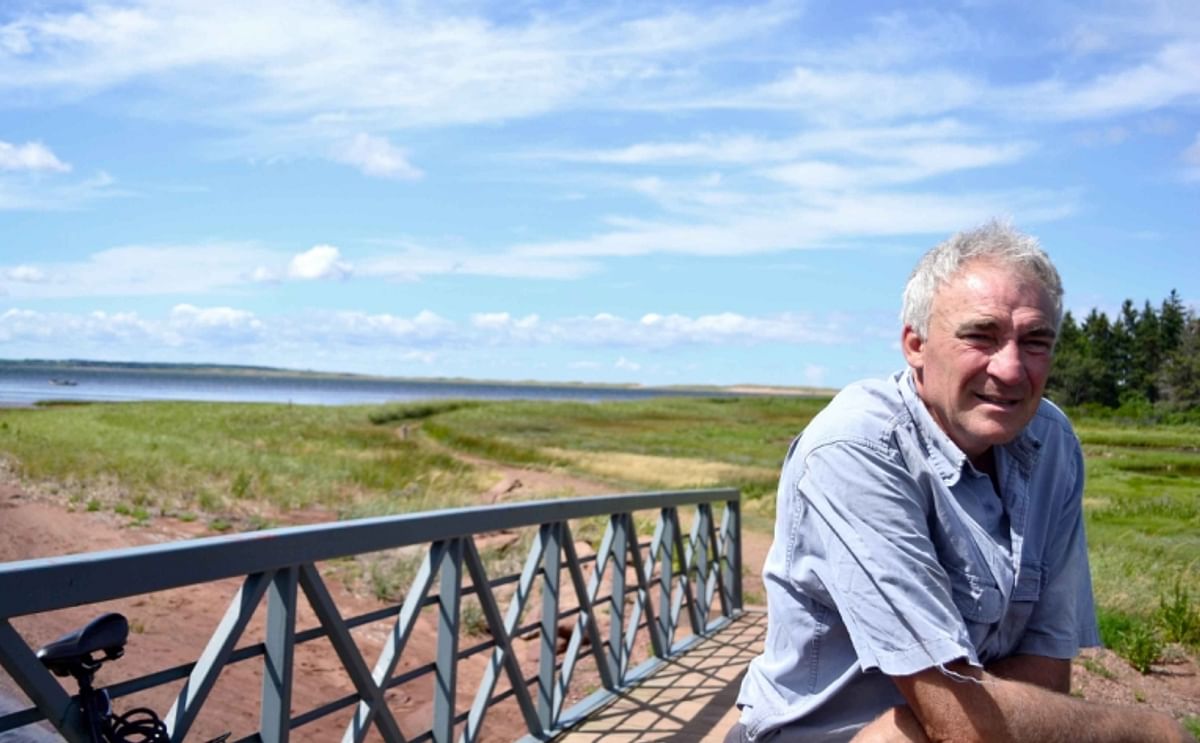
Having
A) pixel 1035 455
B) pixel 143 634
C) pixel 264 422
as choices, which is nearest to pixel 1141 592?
pixel 143 634

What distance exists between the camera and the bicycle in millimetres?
2070

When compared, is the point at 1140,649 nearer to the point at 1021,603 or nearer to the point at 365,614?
the point at 365,614

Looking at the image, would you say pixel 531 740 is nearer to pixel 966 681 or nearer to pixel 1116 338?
pixel 966 681

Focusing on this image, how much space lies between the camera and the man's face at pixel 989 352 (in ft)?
6.88

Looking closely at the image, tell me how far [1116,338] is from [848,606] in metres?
13.1

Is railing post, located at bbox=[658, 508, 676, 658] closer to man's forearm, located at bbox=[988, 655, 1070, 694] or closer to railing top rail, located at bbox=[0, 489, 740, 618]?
railing top rail, located at bbox=[0, 489, 740, 618]

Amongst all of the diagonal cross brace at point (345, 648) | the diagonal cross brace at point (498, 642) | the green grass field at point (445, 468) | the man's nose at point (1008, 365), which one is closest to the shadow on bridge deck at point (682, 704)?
the diagonal cross brace at point (498, 642)

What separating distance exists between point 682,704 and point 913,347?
396cm

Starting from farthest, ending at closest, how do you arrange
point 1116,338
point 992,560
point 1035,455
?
point 1116,338 → point 1035,455 → point 992,560

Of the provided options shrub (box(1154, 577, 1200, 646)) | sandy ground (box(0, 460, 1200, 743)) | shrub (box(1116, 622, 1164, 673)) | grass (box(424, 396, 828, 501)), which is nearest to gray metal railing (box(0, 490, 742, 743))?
sandy ground (box(0, 460, 1200, 743))

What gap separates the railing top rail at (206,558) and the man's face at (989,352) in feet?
4.65

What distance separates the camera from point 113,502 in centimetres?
1439

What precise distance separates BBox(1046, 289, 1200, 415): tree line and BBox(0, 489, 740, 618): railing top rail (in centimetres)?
854

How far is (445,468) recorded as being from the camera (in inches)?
1025
